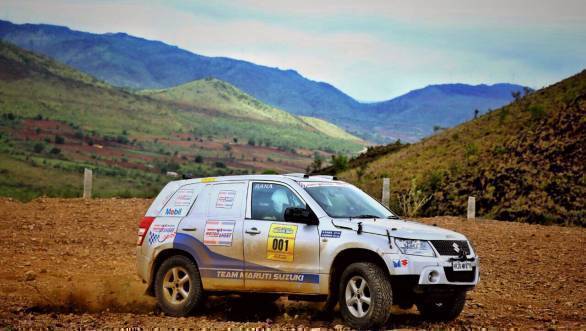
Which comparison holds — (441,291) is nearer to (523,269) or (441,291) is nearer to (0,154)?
(523,269)

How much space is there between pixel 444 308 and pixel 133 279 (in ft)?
17.0

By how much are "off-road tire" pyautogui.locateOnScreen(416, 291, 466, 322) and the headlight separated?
0.79m

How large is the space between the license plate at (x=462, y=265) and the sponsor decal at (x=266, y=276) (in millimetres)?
1557

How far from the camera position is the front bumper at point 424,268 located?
9.26 m

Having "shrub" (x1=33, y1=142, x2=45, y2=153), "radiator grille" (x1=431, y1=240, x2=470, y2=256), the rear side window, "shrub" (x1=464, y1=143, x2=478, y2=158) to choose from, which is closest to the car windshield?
"radiator grille" (x1=431, y1=240, x2=470, y2=256)

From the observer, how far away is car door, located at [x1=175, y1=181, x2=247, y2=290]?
415 inches

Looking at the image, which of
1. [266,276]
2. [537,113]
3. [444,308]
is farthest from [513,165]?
[266,276]

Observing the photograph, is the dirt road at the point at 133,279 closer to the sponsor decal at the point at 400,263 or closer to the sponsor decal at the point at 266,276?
the sponsor decal at the point at 266,276

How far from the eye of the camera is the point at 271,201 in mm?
10578

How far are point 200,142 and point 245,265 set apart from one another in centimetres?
18831

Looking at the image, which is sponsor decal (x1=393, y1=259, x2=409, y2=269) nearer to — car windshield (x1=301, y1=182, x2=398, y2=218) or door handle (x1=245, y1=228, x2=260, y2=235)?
car windshield (x1=301, y1=182, x2=398, y2=218)

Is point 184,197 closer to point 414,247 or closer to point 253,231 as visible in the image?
point 253,231

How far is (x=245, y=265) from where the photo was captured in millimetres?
10438

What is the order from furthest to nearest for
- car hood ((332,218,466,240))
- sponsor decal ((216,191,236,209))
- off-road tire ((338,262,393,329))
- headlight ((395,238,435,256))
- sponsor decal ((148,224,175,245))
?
sponsor decal ((148,224,175,245)) < sponsor decal ((216,191,236,209)) < car hood ((332,218,466,240)) < headlight ((395,238,435,256)) < off-road tire ((338,262,393,329))
